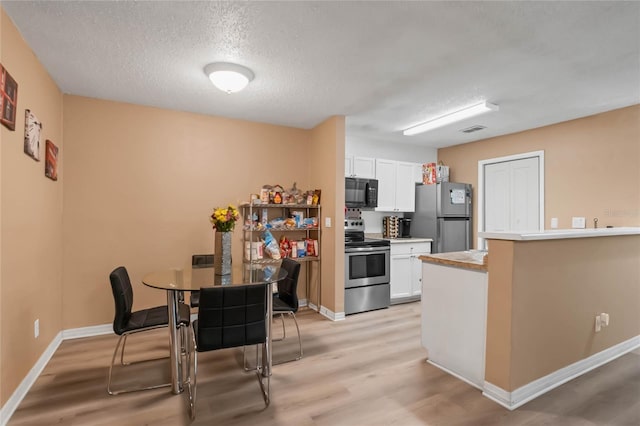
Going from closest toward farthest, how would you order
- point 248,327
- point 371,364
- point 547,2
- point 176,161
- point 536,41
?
point 547,2
point 248,327
point 536,41
point 371,364
point 176,161

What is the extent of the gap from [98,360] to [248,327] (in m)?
1.68

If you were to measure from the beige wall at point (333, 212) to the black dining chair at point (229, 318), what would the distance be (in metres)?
1.87

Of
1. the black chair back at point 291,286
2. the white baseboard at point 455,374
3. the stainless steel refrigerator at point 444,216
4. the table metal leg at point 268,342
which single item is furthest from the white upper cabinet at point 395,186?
the table metal leg at point 268,342

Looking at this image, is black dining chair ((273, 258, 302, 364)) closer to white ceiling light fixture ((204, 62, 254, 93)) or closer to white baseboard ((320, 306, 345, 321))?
white baseboard ((320, 306, 345, 321))

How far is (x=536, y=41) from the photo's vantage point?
227cm

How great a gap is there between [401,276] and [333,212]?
4.83 ft

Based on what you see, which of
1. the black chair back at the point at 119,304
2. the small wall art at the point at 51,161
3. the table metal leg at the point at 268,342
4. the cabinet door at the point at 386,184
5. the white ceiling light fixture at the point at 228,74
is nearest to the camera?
the black chair back at the point at 119,304

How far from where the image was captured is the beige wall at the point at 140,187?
330cm

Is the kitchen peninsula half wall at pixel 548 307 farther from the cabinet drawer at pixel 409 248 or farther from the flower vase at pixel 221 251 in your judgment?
the cabinet drawer at pixel 409 248

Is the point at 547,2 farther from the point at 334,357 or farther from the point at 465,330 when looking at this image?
the point at 334,357

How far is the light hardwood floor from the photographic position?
6.56 ft

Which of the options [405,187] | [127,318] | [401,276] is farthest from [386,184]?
[127,318]

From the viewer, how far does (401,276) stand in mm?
4582

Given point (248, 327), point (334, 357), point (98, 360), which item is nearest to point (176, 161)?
point (98, 360)
